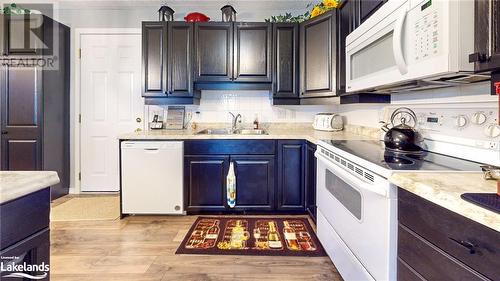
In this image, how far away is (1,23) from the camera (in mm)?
3256

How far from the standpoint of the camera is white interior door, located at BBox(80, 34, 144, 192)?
3805mm

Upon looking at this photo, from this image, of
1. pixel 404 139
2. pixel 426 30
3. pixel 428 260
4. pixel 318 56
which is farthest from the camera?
pixel 318 56

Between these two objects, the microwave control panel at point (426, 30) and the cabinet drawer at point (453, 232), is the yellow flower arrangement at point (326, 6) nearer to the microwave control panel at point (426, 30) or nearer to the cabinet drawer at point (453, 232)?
the microwave control panel at point (426, 30)

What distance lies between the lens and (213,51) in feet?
10.6

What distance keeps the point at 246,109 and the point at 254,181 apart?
3.35 ft

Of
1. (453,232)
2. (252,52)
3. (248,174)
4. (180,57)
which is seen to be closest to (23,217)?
(453,232)

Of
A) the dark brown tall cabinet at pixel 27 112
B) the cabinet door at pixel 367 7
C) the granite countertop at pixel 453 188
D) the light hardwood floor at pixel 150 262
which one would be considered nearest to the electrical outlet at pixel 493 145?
the granite countertop at pixel 453 188

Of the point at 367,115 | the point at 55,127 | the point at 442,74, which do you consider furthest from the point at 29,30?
the point at 442,74

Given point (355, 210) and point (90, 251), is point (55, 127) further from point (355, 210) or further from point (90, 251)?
point (355, 210)

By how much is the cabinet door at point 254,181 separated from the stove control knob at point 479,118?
5.92 feet

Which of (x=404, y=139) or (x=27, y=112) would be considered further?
(x=27, y=112)

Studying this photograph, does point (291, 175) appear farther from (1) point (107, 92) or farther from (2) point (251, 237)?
(1) point (107, 92)

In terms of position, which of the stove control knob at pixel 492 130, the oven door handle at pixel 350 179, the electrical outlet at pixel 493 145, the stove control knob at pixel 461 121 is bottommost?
the oven door handle at pixel 350 179

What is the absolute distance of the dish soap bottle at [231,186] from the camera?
2924 mm
